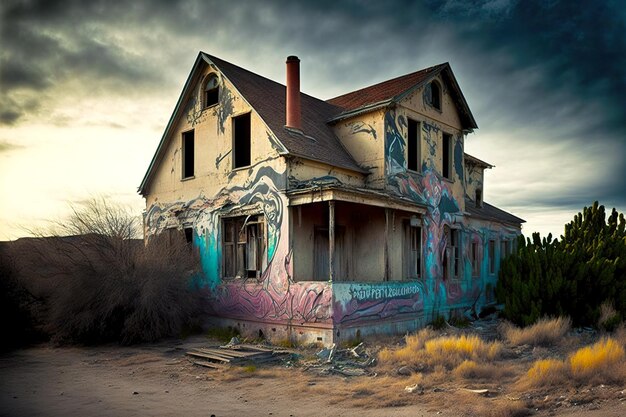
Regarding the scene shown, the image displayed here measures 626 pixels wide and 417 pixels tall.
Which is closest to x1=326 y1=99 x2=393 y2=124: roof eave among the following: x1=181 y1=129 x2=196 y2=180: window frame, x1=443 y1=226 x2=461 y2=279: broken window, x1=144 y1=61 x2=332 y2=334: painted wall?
x1=144 y1=61 x2=332 y2=334: painted wall

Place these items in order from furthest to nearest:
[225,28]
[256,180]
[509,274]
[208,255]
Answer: [509,274] < [208,255] < [256,180] < [225,28]

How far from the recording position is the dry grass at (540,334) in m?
12.6

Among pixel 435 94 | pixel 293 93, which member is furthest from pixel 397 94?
pixel 293 93

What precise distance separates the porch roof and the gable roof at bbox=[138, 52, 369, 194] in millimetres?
1175

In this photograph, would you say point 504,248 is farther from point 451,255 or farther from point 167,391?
point 167,391

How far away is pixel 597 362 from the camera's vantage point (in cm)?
877

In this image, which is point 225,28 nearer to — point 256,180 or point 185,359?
point 256,180

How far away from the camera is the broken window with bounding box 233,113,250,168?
15.5 m

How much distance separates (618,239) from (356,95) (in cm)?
1012

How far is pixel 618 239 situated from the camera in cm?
1723

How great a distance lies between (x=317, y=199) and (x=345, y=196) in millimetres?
690

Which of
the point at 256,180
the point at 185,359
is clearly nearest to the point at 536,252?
the point at 256,180

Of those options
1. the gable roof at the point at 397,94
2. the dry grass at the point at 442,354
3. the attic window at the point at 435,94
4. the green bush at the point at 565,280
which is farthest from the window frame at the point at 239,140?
the green bush at the point at 565,280

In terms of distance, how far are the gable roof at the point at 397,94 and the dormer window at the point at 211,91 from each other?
389 cm
